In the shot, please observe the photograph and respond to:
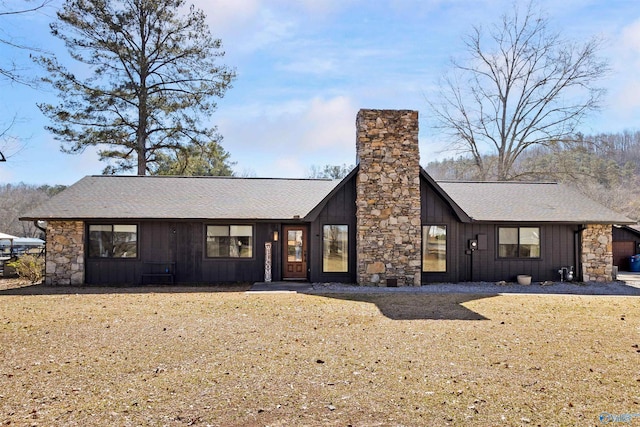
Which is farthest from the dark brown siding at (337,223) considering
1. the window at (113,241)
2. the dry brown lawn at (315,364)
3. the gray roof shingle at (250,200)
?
the window at (113,241)

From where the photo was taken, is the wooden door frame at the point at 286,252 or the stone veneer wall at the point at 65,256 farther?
the wooden door frame at the point at 286,252

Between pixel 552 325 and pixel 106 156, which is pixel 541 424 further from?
pixel 106 156

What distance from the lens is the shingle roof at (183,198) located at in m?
13.2

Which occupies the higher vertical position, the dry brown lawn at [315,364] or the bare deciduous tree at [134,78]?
the bare deciduous tree at [134,78]

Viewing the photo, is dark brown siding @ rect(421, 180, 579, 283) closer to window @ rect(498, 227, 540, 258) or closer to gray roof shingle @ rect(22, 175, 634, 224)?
window @ rect(498, 227, 540, 258)

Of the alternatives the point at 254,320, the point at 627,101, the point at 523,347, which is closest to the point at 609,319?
the point at 523,347

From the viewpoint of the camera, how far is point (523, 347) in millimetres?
6227

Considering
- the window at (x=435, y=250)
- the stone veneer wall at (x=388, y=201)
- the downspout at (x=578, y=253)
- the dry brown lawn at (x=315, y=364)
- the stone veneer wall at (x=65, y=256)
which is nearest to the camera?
the dry brown lawn at (x=315, y=364)

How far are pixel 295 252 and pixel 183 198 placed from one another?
4.10 meters

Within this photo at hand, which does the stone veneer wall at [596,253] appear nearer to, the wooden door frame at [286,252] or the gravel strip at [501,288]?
the gravel strip at [501,288]

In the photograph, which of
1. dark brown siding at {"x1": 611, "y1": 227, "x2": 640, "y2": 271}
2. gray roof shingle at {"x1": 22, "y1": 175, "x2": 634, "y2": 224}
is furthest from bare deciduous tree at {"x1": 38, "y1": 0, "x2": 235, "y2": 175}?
dark brown siding at {"x1": 611, "y1": 227, "x2": 640, "y2": 271}

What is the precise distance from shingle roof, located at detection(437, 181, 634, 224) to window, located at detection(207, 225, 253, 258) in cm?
673

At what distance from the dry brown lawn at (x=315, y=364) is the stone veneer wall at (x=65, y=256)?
3.82 metres

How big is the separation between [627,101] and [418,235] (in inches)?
715
